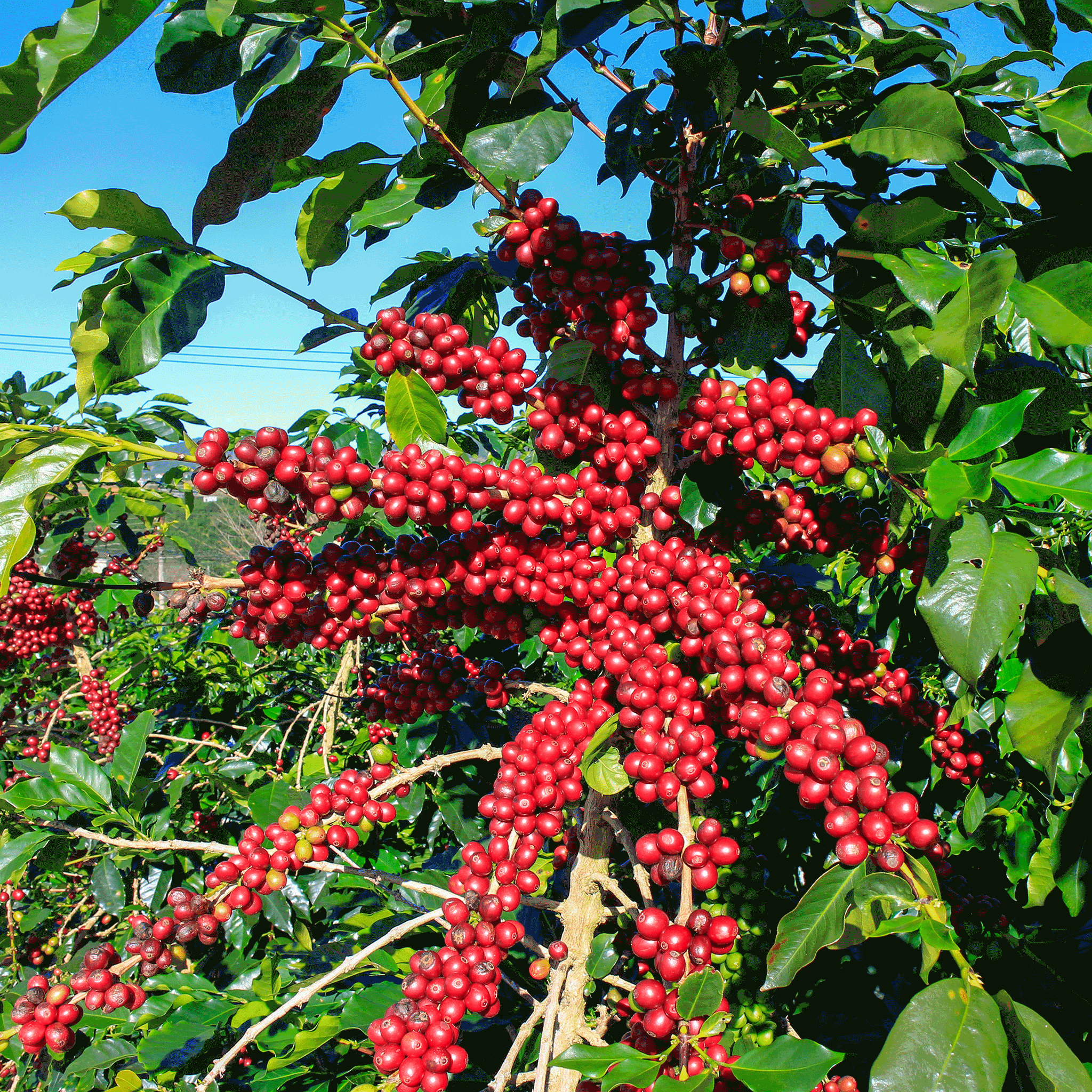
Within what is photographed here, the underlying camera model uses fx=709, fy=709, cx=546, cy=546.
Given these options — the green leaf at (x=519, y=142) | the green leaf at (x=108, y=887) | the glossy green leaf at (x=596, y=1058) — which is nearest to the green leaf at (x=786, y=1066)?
the glossy green leaf at (x=596, y=1058)

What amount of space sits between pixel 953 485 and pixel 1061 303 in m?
0.34

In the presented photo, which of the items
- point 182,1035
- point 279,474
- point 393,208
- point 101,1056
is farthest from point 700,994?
point 101,1056

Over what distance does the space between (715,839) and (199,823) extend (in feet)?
8.92

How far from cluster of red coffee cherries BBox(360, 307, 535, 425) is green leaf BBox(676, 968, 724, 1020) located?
3.22ft

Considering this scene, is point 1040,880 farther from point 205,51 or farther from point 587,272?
point 205,51

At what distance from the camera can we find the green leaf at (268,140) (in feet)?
3.66

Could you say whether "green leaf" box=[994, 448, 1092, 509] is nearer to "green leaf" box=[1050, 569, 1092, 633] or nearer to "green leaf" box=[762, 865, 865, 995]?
"green leaf" box=[1050, 569, 1092, 633]

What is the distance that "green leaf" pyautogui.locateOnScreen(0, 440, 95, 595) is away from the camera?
1.13 meters

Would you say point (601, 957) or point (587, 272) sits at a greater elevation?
point (587, 272)

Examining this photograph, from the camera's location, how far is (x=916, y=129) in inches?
42.3

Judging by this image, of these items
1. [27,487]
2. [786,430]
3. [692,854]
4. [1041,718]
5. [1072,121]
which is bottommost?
[692,854]

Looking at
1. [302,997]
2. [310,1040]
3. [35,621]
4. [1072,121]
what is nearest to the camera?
[1072,121]

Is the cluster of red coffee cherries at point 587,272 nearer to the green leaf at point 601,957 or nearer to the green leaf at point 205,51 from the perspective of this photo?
the green leaf at point 205,51

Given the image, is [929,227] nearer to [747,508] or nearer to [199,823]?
[747,508]
